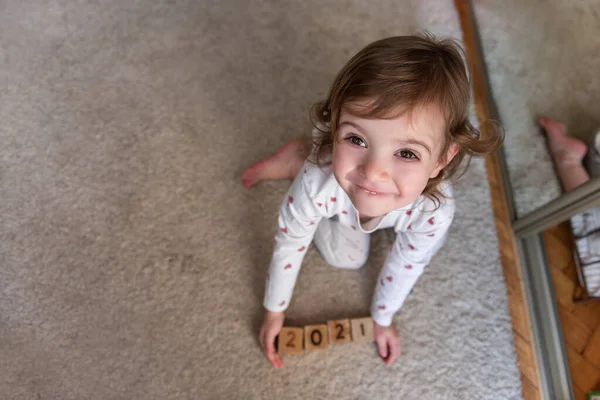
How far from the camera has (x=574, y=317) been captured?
0.96 metres

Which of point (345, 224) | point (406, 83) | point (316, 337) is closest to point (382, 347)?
point (316, 337)

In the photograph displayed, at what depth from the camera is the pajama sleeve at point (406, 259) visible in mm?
719

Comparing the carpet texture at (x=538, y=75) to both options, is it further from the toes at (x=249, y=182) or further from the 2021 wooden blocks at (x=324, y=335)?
the toes at (x=249, y=182)

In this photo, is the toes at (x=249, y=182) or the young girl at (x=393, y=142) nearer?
the young girl at (x=393, y=142)

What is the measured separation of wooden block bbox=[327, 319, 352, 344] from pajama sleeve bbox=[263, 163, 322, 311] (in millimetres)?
96

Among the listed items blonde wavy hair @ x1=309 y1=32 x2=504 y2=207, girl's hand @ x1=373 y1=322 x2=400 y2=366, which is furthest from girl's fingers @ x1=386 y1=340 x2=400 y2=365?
blonde wavy hair @ x1=309 y1=32 x2=504 y2=207

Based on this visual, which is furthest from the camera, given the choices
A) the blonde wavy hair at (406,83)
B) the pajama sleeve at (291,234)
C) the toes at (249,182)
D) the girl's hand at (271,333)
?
the toes at (249,182)

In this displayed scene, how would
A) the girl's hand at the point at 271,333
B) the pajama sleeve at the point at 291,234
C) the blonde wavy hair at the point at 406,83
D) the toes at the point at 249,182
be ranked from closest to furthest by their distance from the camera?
the blonde wavy hair at the point at 406,83
the pajama sleeve at the point at 291,234
the girl's hand at the point at 271,333
the toes at the point at 249,182

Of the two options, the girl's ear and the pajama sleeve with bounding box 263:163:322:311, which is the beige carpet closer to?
the pajama sleeve with bounding box 263:163:322:311

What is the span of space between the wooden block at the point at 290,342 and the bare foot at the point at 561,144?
0.68 metres

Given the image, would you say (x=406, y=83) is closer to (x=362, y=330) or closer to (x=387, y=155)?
(x=387, y=155)

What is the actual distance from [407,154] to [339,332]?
465 millimetres

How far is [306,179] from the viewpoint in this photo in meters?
0.69

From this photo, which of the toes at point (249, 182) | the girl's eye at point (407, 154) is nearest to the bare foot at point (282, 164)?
the toes at point (249, 182)
